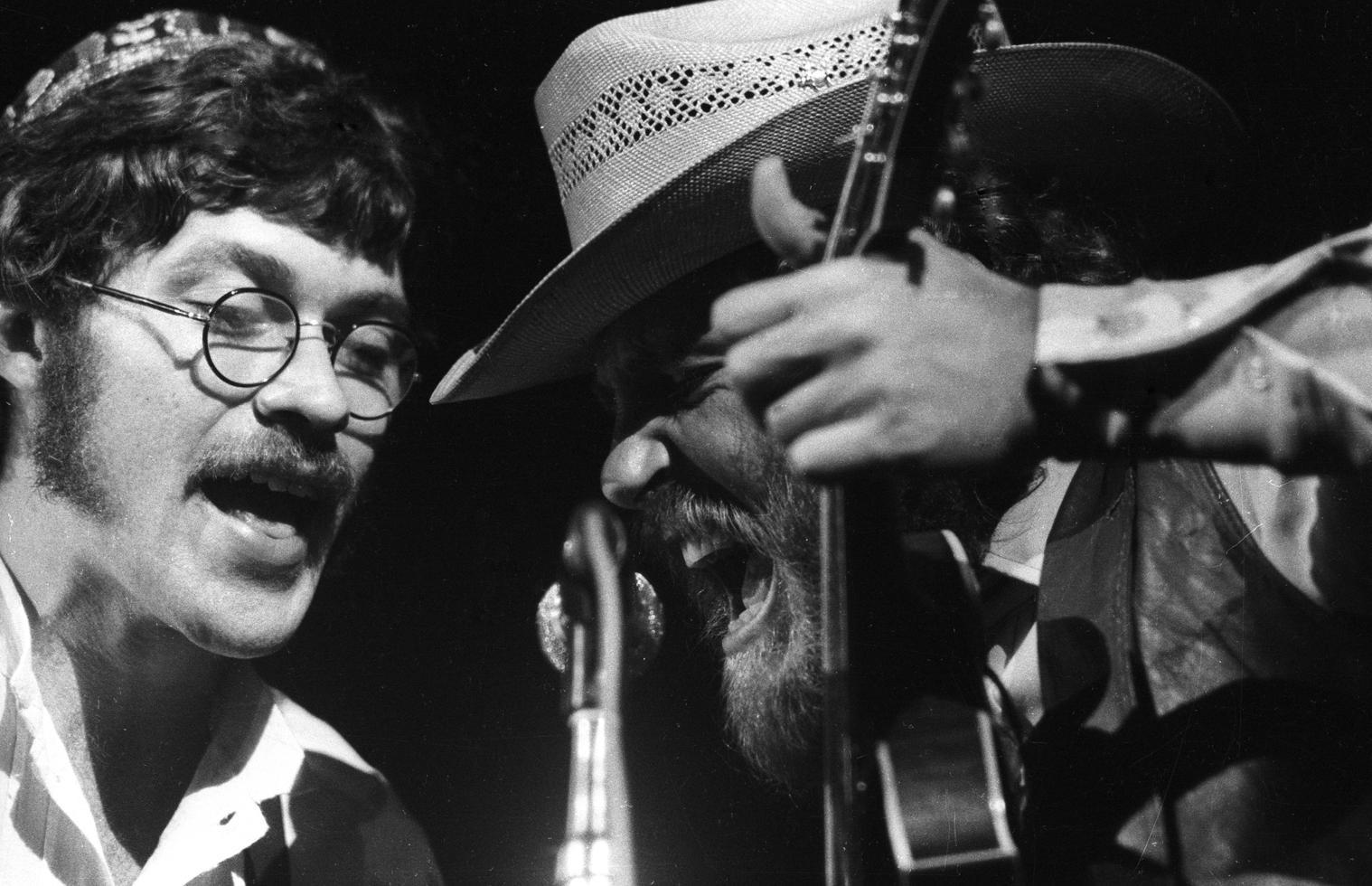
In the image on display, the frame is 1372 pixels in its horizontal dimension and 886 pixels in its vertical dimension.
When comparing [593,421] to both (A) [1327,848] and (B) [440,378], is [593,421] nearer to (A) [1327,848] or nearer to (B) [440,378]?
(B) [440,378]

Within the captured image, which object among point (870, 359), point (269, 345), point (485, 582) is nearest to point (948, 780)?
point (870, 359)

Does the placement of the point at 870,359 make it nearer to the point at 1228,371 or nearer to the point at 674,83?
the point at 1228,371

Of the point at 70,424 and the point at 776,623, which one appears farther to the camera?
the point at 776,623

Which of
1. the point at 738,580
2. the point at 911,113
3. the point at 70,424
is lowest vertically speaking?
the point at 738,580

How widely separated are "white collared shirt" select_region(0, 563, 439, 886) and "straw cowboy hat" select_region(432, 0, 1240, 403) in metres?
0.71

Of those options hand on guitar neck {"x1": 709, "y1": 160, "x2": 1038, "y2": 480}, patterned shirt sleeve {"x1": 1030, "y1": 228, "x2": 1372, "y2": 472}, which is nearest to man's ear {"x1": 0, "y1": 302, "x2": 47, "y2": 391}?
hand on guitar neck {"x1": 709, "y1": 160, "x2": 1038, "y2": 480}

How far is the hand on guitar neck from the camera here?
90cm

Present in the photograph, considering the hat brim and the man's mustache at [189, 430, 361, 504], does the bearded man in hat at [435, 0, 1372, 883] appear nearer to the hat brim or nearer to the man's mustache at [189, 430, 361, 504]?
the hat brim

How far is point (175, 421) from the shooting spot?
163 cm

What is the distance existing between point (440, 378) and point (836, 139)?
92 centimetres

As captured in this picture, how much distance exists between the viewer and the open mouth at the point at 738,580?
187 cm

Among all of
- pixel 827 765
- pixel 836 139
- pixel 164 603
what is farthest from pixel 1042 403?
pixel 164 603

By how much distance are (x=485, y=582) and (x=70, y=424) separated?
2.57 ft

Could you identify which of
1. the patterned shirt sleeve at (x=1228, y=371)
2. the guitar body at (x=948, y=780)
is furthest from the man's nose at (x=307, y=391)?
the patterned shirt sleeve at (x=1228, y=371)
